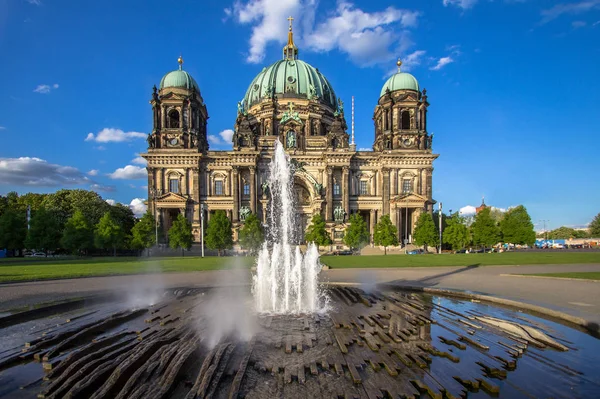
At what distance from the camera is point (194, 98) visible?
62.7m

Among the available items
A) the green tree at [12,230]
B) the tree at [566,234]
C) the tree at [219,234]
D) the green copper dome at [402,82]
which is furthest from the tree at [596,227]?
the green tree at [12,230]

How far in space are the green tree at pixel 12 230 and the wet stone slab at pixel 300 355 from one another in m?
47.9

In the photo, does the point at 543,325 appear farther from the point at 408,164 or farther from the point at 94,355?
the point at 408,164

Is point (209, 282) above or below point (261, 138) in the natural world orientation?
below

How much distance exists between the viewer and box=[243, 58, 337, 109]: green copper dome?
72.5 m

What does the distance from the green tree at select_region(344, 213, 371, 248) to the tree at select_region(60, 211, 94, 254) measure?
37399 millimetres

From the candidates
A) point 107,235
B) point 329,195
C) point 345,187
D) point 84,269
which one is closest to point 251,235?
point 329,195

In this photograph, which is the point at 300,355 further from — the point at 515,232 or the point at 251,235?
the point at 515,232

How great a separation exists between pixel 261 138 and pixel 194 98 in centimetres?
1384

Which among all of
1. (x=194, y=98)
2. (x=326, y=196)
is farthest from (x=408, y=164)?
(x=194, y=98)

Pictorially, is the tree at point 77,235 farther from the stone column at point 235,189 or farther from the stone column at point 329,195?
the stone column at point 329,195

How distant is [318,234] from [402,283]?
3444 cm

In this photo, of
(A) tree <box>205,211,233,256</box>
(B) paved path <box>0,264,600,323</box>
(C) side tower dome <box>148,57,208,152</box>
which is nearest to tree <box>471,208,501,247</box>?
(B) paved path <box>0,264,600,323</box>

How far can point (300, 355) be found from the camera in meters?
8.80
